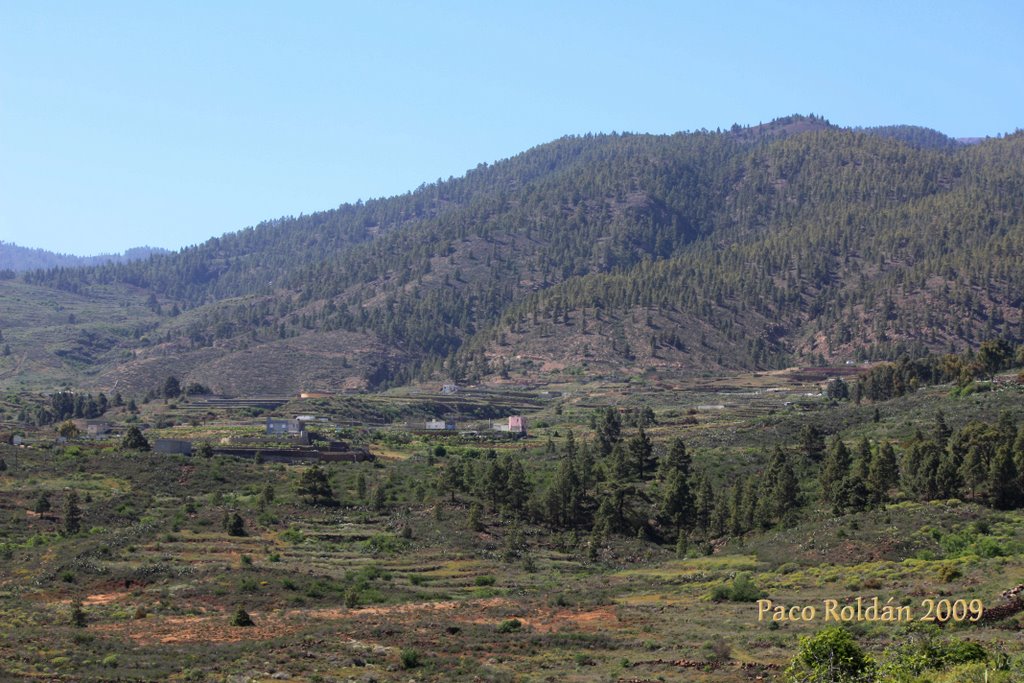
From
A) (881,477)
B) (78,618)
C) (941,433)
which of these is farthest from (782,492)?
(78,618)

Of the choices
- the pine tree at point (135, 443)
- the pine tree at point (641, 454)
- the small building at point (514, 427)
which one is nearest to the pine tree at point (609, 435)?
the pine tree at point (641, 454)

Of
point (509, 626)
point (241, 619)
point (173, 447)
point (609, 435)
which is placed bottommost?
point (509, 626)

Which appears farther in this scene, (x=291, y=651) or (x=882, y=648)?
(x=291, y=651)

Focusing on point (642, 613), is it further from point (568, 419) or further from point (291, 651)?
point (568, 419)

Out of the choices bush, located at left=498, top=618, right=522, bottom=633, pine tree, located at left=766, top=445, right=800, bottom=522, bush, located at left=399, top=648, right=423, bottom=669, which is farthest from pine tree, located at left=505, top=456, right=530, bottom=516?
bush, located at left=399, top=648, right=423, bottom=669

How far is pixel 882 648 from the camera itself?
4475 centimetres

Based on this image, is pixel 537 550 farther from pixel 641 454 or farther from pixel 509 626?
pixel 509 626

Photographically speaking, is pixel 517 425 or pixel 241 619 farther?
pixel 517 425

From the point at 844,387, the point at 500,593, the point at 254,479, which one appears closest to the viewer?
the point at 500,593

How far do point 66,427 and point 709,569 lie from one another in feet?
272

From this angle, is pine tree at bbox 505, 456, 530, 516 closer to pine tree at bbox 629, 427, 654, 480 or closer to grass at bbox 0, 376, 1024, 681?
grass at bbox 0, 376, 1024, 681

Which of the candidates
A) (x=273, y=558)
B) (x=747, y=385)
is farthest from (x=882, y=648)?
(x=747, y=385)

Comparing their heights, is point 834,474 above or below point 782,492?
above

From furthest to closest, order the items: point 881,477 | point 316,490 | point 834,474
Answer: point 316,490 → point 834,474 → point 881,477
